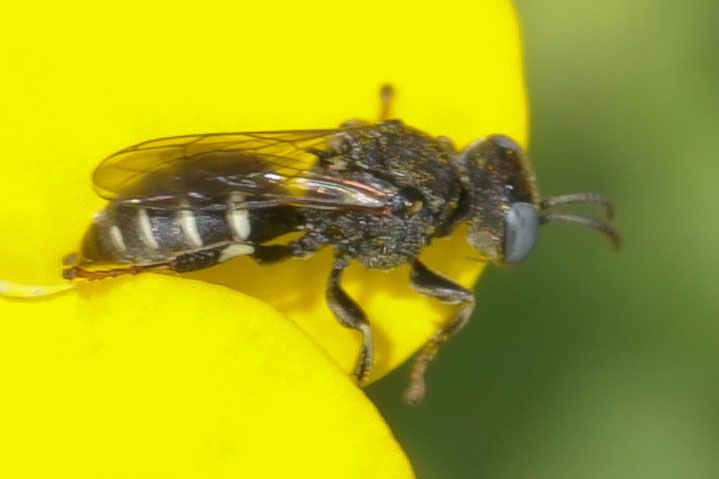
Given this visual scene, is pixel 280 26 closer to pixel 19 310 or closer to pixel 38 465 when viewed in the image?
pixel 19 310

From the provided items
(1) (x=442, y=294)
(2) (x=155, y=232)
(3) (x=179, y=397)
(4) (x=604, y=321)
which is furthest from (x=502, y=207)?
(4) (x=604, y=321)

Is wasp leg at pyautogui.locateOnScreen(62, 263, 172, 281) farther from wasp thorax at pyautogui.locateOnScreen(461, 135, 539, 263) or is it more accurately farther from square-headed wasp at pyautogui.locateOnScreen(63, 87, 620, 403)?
wasp thorax at pyautogui.locateOnScreen(461, 135, 539, 263)

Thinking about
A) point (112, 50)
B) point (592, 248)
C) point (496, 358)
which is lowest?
point (496, 358)

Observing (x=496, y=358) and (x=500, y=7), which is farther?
(x=496, y=358)

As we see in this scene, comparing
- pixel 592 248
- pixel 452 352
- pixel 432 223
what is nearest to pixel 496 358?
pixel 452 352

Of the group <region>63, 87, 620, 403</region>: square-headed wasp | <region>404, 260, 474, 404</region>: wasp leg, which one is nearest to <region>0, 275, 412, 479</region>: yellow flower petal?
<region>63, 87, 620, 403</region>: square-headed wasp

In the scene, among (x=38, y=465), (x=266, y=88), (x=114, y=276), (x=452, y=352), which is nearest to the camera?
(x=38, y=465)
